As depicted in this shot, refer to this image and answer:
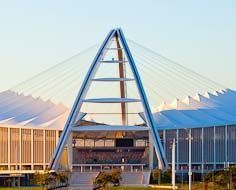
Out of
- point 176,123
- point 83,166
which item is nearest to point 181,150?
point 176,123

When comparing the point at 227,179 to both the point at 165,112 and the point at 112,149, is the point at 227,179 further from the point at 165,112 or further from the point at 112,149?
the point at 112,149

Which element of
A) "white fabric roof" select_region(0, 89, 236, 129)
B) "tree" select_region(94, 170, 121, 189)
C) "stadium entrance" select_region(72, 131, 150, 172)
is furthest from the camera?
"stadium entrance" select_region(72, 131, 150, 172)

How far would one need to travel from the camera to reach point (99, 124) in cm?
11569

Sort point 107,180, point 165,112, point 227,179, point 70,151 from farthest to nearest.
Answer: point 165,112, point 70,151, point 107,180, point 227,179

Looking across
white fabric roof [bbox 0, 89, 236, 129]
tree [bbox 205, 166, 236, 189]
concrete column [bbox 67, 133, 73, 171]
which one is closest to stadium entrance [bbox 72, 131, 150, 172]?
concrete column [bbox 67, 133, 73, 171]

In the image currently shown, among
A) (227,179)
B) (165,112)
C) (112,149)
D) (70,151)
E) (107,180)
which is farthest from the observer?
(112,149)

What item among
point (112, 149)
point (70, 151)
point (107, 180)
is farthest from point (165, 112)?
point (107, 180)

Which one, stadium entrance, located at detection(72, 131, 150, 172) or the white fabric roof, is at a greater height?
the white fabric roof

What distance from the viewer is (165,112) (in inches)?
4464

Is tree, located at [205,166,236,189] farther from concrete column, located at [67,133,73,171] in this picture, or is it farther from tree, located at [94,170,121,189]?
concrete column, located at [67,133,73,171]

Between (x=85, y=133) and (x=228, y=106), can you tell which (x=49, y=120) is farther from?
(x=228, y=106)

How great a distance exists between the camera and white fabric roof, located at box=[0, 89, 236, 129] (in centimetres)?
11000

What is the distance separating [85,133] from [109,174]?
18.5 m

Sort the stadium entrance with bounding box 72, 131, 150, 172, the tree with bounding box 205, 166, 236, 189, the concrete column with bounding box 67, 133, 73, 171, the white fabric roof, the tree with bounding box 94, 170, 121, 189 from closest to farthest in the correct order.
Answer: the tree with bounding box 205, 166, 236, 189, the tree with bounding box 94, 170, 121, 189, the white fabric roof, the concrete column with bounding box 67, 133, 73, 171, the stadium entrance with bounding box 72, 131, 150, 172
